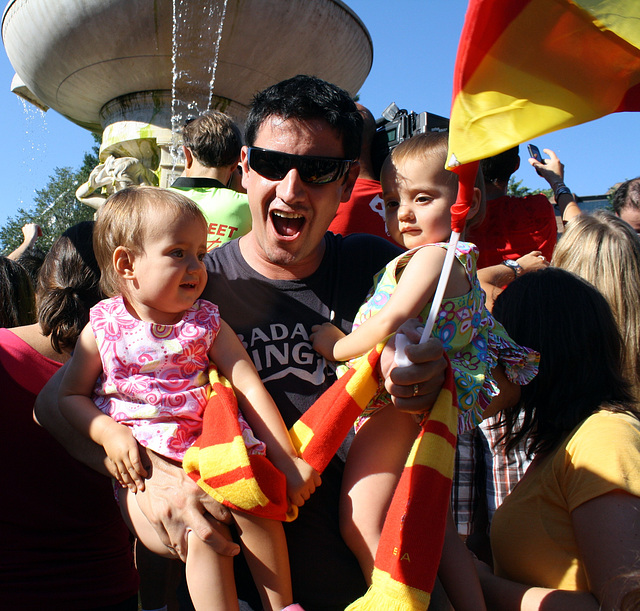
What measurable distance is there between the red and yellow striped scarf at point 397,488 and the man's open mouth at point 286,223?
572 mm

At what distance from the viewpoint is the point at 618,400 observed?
2.05 m

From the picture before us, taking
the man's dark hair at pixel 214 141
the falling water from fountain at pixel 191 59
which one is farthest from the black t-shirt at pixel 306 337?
the falling water from fountain at pixel 191 59

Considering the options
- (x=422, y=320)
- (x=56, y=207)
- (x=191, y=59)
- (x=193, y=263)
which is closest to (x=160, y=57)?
(x=191, y=59)

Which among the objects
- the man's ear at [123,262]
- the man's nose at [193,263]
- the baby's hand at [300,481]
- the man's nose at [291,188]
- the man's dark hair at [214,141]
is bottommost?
the baby's hand at [300,481]

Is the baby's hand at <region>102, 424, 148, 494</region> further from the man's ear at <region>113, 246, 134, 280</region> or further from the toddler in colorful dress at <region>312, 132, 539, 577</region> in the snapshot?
the toddler in colorful dress at <region>312, 132, 539, 577</region>

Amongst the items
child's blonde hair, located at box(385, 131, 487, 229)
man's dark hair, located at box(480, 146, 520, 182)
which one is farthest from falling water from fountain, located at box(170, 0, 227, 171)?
child's blonde hair, located at box(385, 131, 487, 229)

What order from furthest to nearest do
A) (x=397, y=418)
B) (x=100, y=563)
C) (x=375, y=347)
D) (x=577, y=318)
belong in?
(x=100, y=563) < (x=577, y=318) < (x=397, y=418) < (x=375, y=347)

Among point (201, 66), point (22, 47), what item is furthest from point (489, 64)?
point (22, 47)

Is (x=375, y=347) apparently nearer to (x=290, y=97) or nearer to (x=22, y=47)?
(x=290, y=97)

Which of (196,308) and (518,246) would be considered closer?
(196,308)

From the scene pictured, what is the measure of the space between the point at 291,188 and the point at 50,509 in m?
1.58

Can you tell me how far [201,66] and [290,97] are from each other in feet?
16.0

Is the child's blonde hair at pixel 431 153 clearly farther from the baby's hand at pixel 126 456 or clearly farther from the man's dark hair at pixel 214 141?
the man's dark hair at pixel 214 141

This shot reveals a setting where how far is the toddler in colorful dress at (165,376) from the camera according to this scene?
1.75 metres
